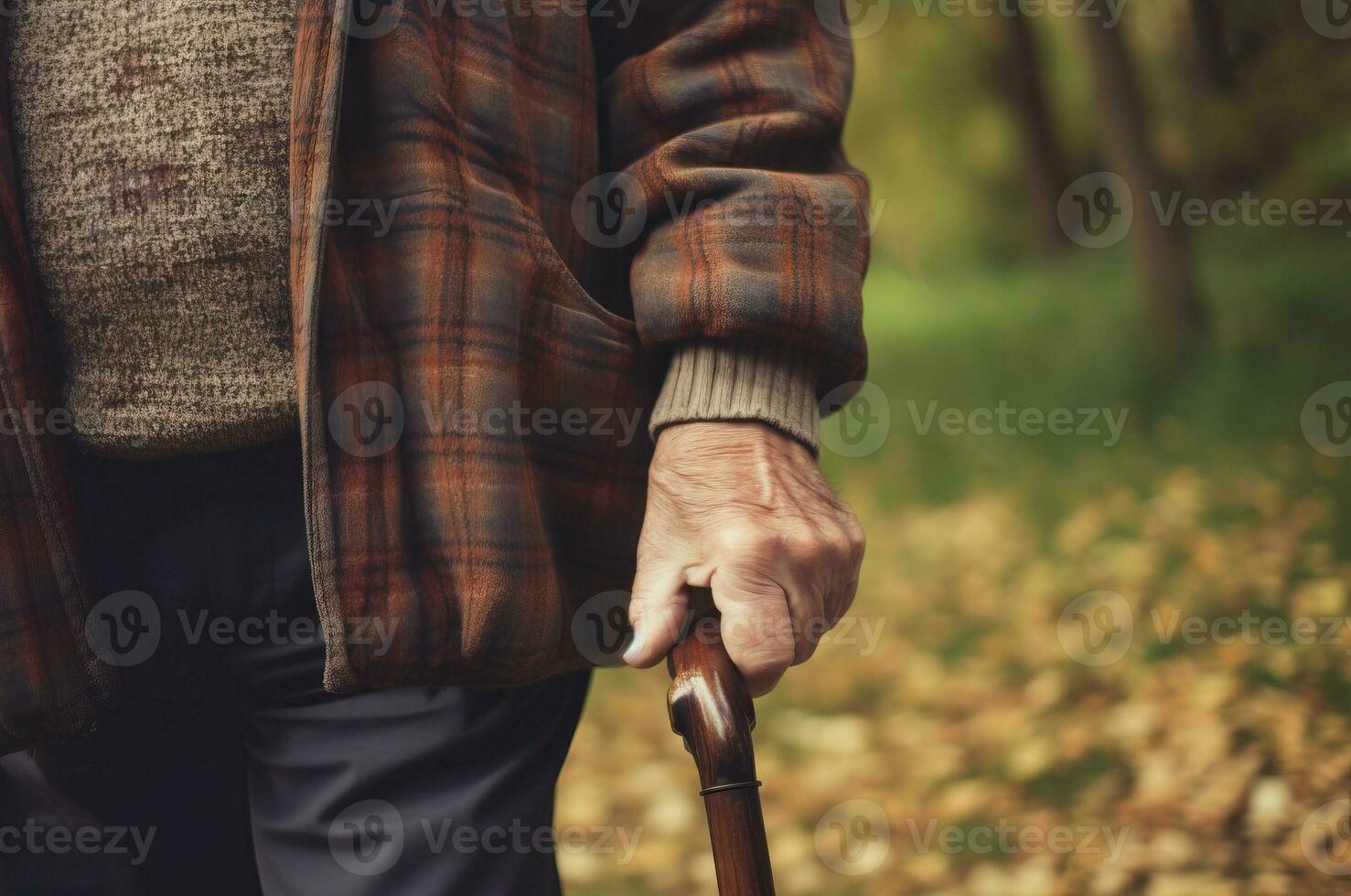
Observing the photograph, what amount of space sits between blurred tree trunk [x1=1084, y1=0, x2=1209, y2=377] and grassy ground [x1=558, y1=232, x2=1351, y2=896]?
161 millimetres

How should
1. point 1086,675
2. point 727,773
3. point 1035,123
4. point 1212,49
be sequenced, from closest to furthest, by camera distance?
point 727,773
point 1086,675
point 1212,49
point 1035,123

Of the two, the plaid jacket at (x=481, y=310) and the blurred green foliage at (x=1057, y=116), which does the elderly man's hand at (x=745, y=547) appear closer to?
the plaid jacket at (x=481, y=310)

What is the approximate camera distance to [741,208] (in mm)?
1216

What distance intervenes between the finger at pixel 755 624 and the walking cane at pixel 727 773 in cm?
3

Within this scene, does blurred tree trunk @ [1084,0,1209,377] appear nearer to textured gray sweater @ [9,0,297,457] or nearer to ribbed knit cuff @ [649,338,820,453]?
ribbed knit cuff @ [649,338,820,453]

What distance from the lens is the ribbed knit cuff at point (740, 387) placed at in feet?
3.90

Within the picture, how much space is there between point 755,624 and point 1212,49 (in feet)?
20.5

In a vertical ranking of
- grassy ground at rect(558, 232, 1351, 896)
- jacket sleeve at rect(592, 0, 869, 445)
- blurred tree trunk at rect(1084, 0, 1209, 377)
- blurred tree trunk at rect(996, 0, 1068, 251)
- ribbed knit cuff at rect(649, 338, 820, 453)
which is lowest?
grassy ground at rect(558, 232, 1351, 896)

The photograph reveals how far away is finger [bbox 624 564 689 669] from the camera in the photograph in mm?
1139

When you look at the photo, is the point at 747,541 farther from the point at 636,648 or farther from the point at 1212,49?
the point at 1212,49

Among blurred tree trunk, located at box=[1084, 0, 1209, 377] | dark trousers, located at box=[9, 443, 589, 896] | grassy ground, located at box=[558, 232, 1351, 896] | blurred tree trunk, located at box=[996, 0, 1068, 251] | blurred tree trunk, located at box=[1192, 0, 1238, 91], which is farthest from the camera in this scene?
blurred tree trunk, located at box=[996, 0, 1068, 251]

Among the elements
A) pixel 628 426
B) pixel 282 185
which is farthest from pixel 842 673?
pixel 282 185

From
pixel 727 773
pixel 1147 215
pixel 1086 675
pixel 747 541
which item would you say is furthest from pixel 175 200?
pixel 1147 215

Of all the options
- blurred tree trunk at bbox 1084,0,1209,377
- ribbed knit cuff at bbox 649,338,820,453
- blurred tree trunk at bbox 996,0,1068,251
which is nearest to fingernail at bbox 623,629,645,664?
ribbed knit cuff at bbox 649,338,820,453
